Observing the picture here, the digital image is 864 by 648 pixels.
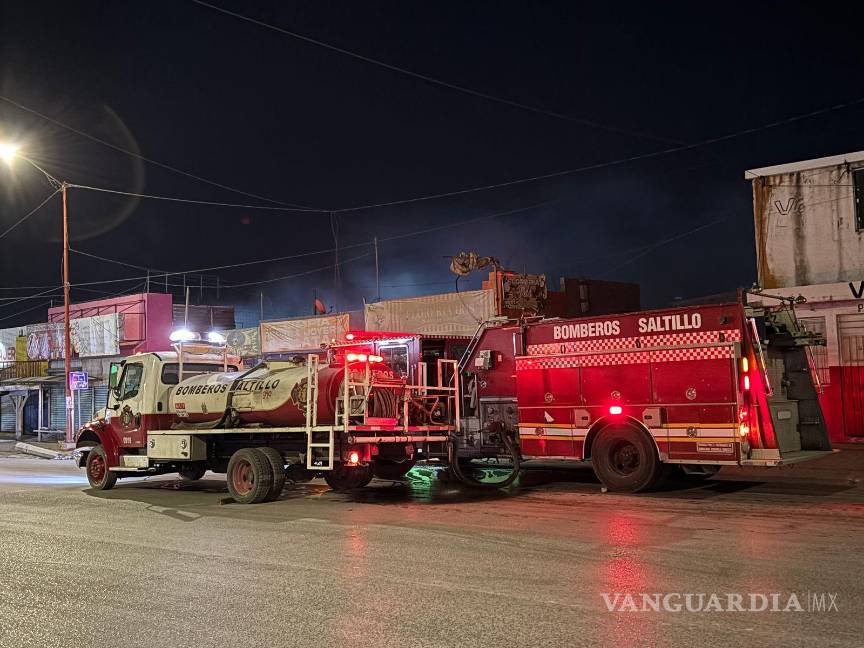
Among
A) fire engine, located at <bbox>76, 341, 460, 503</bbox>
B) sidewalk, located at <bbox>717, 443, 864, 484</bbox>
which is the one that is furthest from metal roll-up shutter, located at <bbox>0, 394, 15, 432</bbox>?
sidewalk, located at <bbox>717, 443, 864, 484</bbox>

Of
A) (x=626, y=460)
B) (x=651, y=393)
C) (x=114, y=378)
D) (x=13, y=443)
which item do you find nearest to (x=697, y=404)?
(x=651, y=393)

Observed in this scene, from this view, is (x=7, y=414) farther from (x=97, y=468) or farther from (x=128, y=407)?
(x=128, y=407)

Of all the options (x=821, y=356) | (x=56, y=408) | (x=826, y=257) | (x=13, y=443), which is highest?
(x=826, y=257)

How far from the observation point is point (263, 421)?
43.8 feet

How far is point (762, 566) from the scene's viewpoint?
732 cm

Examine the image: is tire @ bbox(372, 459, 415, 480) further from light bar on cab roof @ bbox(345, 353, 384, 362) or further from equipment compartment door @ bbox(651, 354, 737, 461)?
equipment compartment door @ bbox(651, 354, 737, 461)

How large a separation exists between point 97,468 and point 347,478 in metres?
4.92

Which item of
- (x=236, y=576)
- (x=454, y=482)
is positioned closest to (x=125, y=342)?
(x=454, y=482)

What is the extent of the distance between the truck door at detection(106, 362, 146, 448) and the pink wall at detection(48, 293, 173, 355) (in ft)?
71.3

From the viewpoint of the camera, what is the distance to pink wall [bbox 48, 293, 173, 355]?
36.6m

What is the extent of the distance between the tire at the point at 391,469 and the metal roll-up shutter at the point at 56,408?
2843 centimetres

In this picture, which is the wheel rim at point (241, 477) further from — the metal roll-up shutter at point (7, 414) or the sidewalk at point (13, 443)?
the metal roll-up shutter at point (7, 414)

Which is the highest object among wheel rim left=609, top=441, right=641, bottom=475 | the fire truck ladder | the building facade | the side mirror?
the building facade

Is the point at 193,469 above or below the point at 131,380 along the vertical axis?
below
